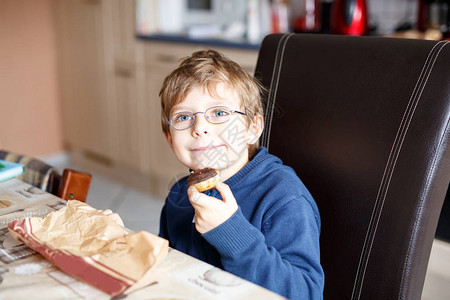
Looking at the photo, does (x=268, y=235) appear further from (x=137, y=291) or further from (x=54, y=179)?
(x=54, y=179)

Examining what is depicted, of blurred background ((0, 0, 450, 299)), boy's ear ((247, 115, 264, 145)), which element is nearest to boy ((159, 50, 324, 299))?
boy's ear ((247, 115, 264, 145))

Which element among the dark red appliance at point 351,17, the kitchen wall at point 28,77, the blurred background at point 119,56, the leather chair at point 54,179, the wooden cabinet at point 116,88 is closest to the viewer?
the leather chair at point 54,179

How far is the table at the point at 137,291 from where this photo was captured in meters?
0.62

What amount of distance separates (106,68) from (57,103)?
68 cm

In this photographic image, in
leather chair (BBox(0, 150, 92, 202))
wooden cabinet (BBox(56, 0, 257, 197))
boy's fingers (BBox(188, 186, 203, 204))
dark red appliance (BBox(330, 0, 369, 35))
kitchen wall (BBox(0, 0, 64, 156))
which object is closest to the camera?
boy's fingers (BBox(188, 186, 203, 204))

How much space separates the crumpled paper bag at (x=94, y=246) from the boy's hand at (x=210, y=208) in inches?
4.1

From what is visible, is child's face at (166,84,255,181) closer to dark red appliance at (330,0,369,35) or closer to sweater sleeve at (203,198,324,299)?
sweater sleeve at (203,198,324,299)

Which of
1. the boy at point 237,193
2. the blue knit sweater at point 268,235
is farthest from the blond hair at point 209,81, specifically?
the blue knit sweater at point 268,235

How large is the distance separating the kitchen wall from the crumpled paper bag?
2.86 meters

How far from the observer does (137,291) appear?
0.62m

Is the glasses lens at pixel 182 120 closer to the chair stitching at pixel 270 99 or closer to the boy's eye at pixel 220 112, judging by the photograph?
the boy's eye at pixel 220 112

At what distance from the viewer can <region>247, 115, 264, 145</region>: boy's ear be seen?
1.04 metres

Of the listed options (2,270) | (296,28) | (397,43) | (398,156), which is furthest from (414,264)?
(296,28)

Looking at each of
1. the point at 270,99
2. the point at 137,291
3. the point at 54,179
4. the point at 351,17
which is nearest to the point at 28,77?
the point at 351,17
